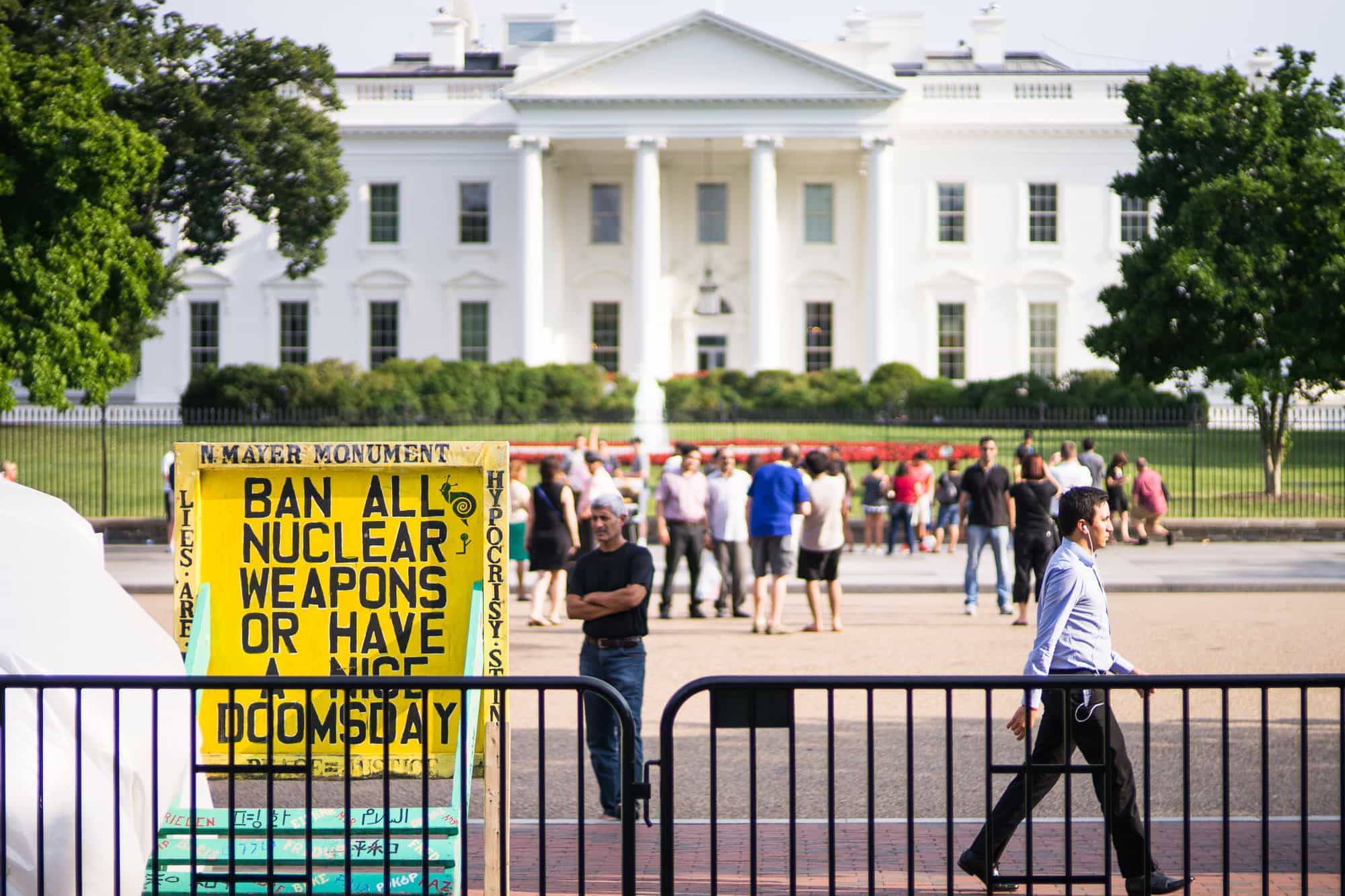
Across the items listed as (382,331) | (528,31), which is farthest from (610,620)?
(528,31)

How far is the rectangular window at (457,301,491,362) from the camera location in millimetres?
55031

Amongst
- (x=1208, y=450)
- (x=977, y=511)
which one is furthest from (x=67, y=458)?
(x=1208, y=450)

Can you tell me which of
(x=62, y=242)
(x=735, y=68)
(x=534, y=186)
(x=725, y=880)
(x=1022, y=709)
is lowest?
(x=725, y=880)

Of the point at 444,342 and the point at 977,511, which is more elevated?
the point at 444,342

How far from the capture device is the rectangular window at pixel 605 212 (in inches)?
2178

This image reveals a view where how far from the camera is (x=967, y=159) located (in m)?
54.3

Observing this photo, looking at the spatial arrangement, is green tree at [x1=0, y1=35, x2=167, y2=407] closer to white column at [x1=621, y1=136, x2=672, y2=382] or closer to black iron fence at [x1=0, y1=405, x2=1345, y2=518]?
Answer: black iron fence at [x1=0, y1=405, x2=1345, y2=518]

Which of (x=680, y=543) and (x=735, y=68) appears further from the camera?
(x=735, y=68)

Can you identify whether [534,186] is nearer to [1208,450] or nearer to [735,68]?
[735,68]

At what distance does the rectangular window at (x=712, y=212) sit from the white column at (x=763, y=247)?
316cm

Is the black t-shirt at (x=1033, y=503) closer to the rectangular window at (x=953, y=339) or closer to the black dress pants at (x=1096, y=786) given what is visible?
the black dress pants at (x=1096, y=786)

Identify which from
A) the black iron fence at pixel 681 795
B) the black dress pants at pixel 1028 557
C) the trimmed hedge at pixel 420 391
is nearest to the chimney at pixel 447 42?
the trimmed hedge at pixel 420 391

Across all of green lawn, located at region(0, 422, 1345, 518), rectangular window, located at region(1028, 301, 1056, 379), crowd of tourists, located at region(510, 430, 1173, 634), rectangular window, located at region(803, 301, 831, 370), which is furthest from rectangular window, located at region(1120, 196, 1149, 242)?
crowd of tourists, located at region(510, 430, 1173, 634)

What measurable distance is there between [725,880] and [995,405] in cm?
3397
